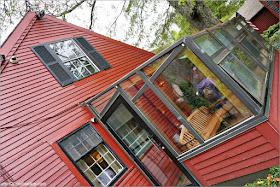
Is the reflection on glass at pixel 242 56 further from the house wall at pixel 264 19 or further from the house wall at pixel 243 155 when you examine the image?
the house wall at pixel 264 19

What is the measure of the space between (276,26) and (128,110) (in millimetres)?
10569

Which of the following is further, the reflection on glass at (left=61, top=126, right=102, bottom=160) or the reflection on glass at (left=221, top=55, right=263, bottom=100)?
the reflection on glass at (left=61, top=126, right=102, bottom=160)

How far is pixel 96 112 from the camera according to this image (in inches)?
186

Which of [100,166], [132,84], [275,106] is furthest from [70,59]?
[275,106]

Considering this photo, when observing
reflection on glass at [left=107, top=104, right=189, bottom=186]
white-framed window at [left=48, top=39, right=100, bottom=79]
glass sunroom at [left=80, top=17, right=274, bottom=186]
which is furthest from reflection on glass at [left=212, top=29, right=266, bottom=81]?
white-framed window at [left=48, top=39, right=100, bottom=79]

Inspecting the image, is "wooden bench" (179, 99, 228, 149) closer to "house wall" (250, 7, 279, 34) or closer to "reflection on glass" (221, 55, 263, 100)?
"reflection on glass" (221, 55, 263, 100)

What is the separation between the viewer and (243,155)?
9.73 ft

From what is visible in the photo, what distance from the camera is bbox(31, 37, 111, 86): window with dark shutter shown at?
539cm

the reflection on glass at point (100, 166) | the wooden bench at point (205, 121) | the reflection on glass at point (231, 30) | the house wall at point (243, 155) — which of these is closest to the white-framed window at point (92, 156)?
the reflection on glass at point (100, 166)

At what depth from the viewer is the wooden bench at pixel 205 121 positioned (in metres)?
2.90

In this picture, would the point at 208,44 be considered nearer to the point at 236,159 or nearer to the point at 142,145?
the point at 236,159

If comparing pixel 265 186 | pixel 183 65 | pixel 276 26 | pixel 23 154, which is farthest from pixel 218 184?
pixel 276 26

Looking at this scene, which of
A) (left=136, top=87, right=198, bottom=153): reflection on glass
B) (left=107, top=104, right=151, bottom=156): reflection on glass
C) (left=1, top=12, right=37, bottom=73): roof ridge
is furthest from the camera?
(left=1, top=12, right=37, bottom=73): roof ridge

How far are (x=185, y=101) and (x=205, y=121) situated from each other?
0.51 meters
